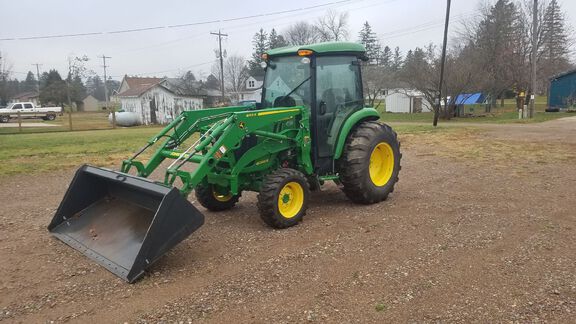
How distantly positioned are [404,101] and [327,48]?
117 feet

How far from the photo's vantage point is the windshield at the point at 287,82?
5.97 meters

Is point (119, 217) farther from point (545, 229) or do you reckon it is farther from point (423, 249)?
point (545, 229)

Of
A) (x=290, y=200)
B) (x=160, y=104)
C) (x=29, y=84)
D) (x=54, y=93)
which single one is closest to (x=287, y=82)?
(x=290, y=200)

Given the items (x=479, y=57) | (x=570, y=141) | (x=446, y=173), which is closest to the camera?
(x=446, y=173)

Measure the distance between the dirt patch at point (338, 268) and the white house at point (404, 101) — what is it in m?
33.4

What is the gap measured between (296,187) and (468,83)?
25072 mm

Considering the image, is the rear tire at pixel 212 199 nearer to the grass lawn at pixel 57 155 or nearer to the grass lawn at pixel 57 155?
the grass lawn at pixel 57 155

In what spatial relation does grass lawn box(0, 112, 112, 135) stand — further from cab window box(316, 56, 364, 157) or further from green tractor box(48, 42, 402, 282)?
cab window box(316, 56, 364, 157)

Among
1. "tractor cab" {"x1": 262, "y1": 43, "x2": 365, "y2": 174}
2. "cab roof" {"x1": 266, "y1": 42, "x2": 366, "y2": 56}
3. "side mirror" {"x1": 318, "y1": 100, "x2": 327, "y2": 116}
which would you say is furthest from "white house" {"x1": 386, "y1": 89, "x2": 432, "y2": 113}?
"side mirror" {"x1": 318, "y1": 100, "x2": 327, "y2": 116}

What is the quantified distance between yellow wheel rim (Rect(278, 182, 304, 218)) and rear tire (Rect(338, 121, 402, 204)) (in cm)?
94

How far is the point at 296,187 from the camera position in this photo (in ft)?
17.8

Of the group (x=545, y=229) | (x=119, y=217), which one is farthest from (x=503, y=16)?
(x=119, y=217)

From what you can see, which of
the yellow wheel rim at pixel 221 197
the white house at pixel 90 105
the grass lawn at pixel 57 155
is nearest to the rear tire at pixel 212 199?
the yellow wheel rim at pixel 221 197

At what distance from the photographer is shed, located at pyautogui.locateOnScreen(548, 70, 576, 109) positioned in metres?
31.5
